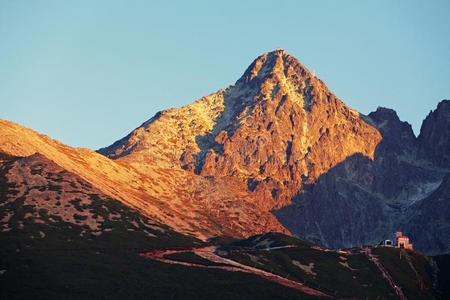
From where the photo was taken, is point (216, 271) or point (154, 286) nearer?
point (154, 286)

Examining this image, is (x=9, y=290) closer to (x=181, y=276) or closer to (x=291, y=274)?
(x=181, y=276)

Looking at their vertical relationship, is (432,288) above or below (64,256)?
above

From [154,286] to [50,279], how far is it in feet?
90.6

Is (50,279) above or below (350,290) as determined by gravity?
below

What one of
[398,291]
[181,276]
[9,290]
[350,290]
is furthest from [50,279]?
[398,291]

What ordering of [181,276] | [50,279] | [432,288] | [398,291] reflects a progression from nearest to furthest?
1. [50,279]
2. [181,276]
3. [398,291]
4. [432,288]

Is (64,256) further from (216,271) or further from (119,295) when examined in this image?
(216,271)

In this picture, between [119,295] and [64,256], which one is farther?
[64,256]

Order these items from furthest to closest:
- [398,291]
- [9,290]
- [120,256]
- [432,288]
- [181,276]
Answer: [432,288], [398,291], [120,256], [181,276], [9,290]

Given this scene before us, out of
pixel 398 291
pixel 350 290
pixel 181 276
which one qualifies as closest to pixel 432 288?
pixel 398 291

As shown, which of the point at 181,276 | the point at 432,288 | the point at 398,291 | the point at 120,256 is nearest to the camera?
the point at 181,276

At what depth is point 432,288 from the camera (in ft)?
652

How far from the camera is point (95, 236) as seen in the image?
19362 cm

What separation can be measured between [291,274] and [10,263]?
9121cm
